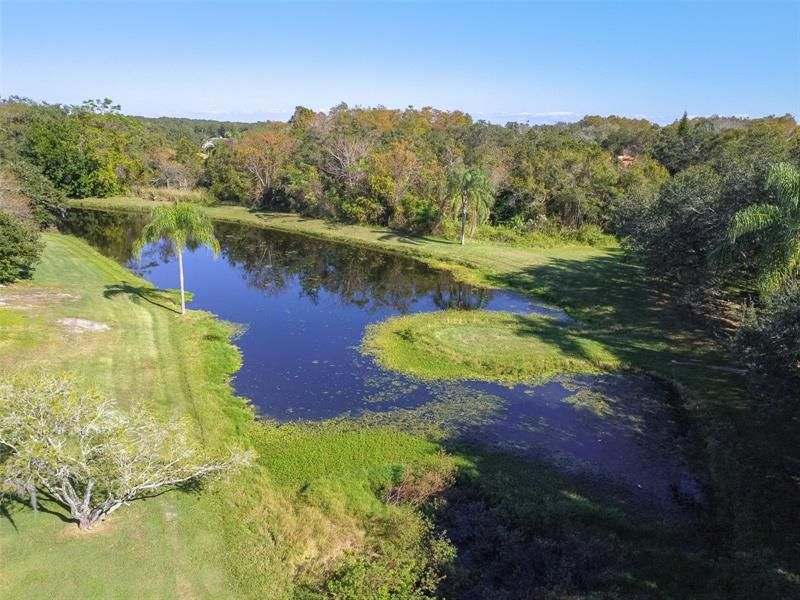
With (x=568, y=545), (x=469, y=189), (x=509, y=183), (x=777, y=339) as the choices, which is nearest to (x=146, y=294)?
(x=469, y=189)

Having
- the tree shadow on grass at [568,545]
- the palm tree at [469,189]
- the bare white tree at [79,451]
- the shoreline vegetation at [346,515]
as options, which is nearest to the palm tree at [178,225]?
the shoreline vegetation at [346,515]

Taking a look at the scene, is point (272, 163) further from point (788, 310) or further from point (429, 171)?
point (788, 310)

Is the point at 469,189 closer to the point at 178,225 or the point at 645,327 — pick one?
the point at 645,327

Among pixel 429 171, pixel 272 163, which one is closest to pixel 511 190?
pixel 429 171

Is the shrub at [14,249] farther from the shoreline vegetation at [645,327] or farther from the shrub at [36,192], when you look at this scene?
the shoreline vegetation at [645,327]

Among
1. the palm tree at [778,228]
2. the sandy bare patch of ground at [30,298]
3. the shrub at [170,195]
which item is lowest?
the sandy bare patch of ground at [30,298]

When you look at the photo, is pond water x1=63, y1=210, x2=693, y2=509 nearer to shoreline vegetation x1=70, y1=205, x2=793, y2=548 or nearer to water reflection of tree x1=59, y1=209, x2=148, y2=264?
shoreline vegetation x1=70, y1=205, x2=793, y2=548
